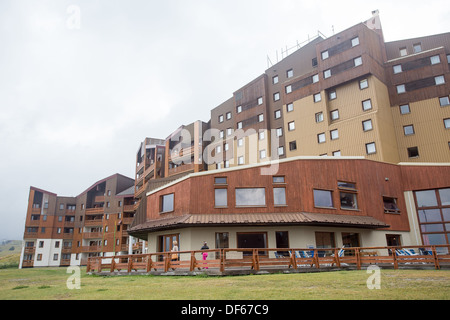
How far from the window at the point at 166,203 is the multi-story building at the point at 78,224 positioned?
139ft

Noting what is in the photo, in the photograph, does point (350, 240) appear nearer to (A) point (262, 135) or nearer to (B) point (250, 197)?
(B) point (250, 197)

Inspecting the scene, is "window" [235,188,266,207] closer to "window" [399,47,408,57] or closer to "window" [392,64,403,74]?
"window" [392,64,403,74]

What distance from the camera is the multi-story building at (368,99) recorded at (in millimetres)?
34500

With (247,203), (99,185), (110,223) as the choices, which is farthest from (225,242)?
(99,185)

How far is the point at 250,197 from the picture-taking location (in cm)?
2516

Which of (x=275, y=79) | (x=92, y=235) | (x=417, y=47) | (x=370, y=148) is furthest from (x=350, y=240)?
(x=92, y=235)

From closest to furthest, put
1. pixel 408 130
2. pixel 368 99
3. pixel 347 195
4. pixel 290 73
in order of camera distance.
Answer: pixel 347 195
pixel 368 99
pixel 408 130
pixel 290 73

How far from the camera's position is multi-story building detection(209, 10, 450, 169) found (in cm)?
3450

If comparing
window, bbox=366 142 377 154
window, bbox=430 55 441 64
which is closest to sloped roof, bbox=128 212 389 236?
window, bbox=366 142 377 154

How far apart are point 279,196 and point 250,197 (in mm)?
2092

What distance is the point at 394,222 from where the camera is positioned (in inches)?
1077

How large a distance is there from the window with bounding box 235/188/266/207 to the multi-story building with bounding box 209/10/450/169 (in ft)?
47.7

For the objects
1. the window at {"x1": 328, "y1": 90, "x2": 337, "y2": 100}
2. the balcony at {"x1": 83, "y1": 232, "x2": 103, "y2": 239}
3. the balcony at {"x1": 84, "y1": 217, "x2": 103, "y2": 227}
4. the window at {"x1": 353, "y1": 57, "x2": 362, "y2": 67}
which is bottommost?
the balcony at {"x1": 83, "y1": 232, "x2": 103, "y2": 239}
